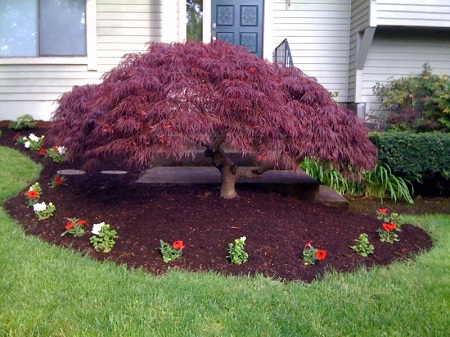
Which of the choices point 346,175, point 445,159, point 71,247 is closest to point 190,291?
point 71,247

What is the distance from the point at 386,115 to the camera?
33.9 feet

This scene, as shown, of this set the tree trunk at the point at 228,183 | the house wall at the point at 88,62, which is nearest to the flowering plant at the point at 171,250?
the tree trunk at the point at 228,183

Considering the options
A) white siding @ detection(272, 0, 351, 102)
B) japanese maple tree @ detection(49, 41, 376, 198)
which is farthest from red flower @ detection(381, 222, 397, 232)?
white siding @ detection(272, 0, 351, 102)

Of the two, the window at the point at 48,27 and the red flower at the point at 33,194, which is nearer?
the red flower at the point at 33,194

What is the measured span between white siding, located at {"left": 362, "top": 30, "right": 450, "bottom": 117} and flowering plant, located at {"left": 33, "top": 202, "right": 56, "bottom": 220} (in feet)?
23.0

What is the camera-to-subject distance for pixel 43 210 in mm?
5457

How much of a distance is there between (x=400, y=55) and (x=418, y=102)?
131cm

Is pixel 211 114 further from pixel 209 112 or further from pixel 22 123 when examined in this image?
pixel 22 123

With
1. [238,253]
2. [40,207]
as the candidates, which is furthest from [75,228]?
[238,253]

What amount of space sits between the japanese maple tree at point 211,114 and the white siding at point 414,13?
4.91m

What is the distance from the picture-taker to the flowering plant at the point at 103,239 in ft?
15.4

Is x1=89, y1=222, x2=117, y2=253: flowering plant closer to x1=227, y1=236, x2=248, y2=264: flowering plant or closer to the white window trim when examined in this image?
x1=227, y1=236, x2=248, y2=264: flowering plant

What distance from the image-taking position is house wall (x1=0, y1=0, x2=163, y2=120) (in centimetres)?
995

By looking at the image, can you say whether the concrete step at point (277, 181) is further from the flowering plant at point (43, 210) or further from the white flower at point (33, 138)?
the white flower at point (33, 138)
